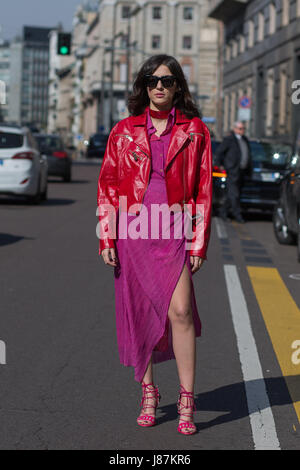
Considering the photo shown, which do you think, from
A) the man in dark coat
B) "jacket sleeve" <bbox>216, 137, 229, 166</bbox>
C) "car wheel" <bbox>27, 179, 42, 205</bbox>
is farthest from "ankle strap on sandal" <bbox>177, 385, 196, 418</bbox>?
"car wheel" <bbox>27, 179, 42, 205</bbox>

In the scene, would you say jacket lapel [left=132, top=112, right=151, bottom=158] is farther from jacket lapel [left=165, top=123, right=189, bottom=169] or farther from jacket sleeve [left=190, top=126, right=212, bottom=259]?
jacket sleeve [left=190, top=126, right=212, bottom=259]

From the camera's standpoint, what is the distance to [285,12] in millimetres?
41312

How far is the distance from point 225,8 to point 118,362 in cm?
5179

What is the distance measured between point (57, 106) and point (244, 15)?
477 feet

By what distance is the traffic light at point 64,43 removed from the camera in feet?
127

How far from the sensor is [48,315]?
8.06 metres

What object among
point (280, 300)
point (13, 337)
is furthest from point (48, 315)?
point (280, 300)

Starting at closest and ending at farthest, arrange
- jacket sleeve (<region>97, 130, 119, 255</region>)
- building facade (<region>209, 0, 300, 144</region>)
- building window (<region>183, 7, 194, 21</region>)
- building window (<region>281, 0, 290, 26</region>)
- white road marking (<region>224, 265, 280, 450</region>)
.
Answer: white road marking (<region>224, 265, 280, 450</region>) < jacket sleeve (<region>97, 130, 119, 255</region>) < building facade (<region>209, 0, 300, 144</region>) < building window (<region>281, 0, 290, 26</region>) < building window (<region>183, 7, 194, 21</region>)

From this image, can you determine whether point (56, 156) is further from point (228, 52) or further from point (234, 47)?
point (228, 52)

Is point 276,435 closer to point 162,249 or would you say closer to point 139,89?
point 162,249

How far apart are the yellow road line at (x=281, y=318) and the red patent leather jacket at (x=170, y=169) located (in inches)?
51.1

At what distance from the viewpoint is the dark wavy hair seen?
4.93 m

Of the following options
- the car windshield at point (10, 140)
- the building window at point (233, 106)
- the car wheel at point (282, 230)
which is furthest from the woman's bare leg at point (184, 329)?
the building window at point (233, 106)

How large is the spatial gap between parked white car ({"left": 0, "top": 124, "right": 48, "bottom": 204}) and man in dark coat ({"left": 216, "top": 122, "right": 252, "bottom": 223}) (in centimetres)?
445
